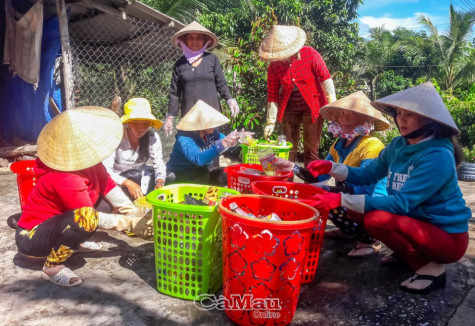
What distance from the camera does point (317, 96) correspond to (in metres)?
4.05

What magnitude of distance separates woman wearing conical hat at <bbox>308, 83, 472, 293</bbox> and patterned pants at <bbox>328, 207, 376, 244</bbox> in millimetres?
411

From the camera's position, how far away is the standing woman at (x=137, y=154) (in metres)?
3.27

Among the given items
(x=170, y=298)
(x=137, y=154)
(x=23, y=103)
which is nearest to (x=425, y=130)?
(x=170, y=298)

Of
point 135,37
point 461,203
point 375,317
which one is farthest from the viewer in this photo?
point 135,37

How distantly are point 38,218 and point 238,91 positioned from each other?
16.8 feet

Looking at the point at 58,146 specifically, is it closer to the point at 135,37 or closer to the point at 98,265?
the point at 98,265

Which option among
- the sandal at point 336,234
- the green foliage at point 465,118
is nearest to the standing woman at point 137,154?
the sandal at point 336,234

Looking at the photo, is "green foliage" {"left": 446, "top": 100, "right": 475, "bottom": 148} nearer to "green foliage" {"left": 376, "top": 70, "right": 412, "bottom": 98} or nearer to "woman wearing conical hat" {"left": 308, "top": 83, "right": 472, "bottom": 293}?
"woman wearing conical hat" {"left": 308, "top": 83, "right": 472, "bottom": 293}

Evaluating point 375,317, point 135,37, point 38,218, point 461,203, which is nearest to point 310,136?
point 461,203

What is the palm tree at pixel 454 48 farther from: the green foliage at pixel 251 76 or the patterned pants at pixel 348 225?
the patterned pants at pixel 348 225

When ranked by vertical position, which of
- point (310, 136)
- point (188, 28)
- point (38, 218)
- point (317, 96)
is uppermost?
point (188, 28)

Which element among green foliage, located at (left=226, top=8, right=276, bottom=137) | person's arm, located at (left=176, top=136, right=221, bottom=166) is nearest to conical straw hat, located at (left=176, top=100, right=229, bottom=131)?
person's arm, located at (left=176, top=136, right=221, bottom=166)

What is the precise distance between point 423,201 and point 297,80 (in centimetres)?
224

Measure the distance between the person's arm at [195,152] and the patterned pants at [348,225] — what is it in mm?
1067
